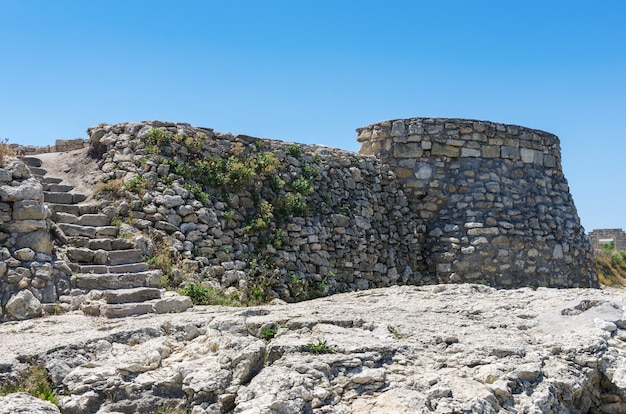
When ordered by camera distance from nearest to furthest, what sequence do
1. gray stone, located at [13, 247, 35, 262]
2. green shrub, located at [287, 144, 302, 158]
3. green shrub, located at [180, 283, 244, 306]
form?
1. gray stone, located at [13, 247, 35, 262]
2. green shrub, located at [180, 283, 244, 306]
3. green shrub, located at [287, 144, 302, 158]

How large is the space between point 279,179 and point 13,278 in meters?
5.53

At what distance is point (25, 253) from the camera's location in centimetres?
836

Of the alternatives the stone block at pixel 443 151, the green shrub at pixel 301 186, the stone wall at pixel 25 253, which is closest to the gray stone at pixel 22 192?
the stone wall at pixel 25 253

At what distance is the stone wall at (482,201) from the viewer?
13.9 m

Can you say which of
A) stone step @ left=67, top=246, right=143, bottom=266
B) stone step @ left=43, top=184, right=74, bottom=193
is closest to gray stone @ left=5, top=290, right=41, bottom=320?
stone step @ left=67, top=246, right=143, bottom=266

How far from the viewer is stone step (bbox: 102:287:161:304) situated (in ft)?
27.5

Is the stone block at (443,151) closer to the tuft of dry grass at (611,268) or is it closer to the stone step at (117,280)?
the tuft of dry grass at (611,268)

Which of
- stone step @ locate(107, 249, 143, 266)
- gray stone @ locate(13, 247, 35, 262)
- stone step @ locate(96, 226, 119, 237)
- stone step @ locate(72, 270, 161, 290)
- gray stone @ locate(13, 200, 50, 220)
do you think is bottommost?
stone step @ locate(72, 270, 161, 290)

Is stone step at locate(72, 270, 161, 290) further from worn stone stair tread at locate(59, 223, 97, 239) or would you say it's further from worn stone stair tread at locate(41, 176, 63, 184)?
worn stone stair tread at locate(41, 176, 63, 184)

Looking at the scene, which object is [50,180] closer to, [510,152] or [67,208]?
[67,208]

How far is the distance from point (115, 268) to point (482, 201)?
8.64 meters

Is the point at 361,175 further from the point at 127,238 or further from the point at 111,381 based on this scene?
the point at 111,381

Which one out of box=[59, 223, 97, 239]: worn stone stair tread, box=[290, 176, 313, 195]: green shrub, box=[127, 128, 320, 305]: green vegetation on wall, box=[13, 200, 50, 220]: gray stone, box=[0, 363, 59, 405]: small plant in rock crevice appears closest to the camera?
box=[0, 363, 59, 405]: small plant in rock crevice

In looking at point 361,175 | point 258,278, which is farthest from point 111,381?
point 361,175
